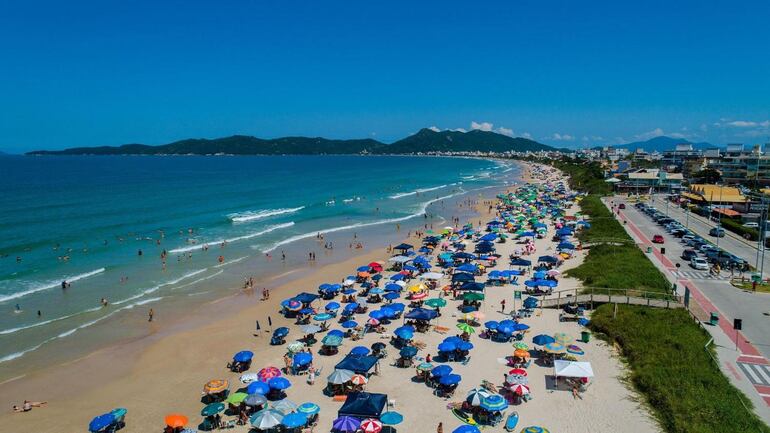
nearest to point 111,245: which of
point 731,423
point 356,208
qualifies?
point 356,208

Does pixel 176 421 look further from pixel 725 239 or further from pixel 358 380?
pixel 725 239

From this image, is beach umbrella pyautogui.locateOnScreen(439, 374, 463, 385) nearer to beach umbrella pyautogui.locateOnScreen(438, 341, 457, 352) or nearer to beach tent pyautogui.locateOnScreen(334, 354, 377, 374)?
beach umbrella pyautogui.locateOnScreen(438, 341, 457, 352)

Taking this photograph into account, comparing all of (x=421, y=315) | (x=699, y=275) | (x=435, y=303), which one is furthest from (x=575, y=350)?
(x=699, y=275)

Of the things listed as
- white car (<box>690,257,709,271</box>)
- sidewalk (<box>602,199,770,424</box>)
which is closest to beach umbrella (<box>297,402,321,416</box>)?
sidewalk (<box>602,199,770,424</box>)

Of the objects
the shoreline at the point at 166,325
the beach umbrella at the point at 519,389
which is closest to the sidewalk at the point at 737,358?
the beach umbrella at the point at 519,389

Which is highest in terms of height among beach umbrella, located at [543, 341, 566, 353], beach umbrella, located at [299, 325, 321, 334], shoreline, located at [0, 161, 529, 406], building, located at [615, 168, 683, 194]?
building, located at [615, 168, 683, 194]

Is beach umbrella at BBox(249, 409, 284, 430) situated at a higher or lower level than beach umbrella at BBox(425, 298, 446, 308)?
lower

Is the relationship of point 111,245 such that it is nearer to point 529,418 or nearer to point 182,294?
point 182,294
